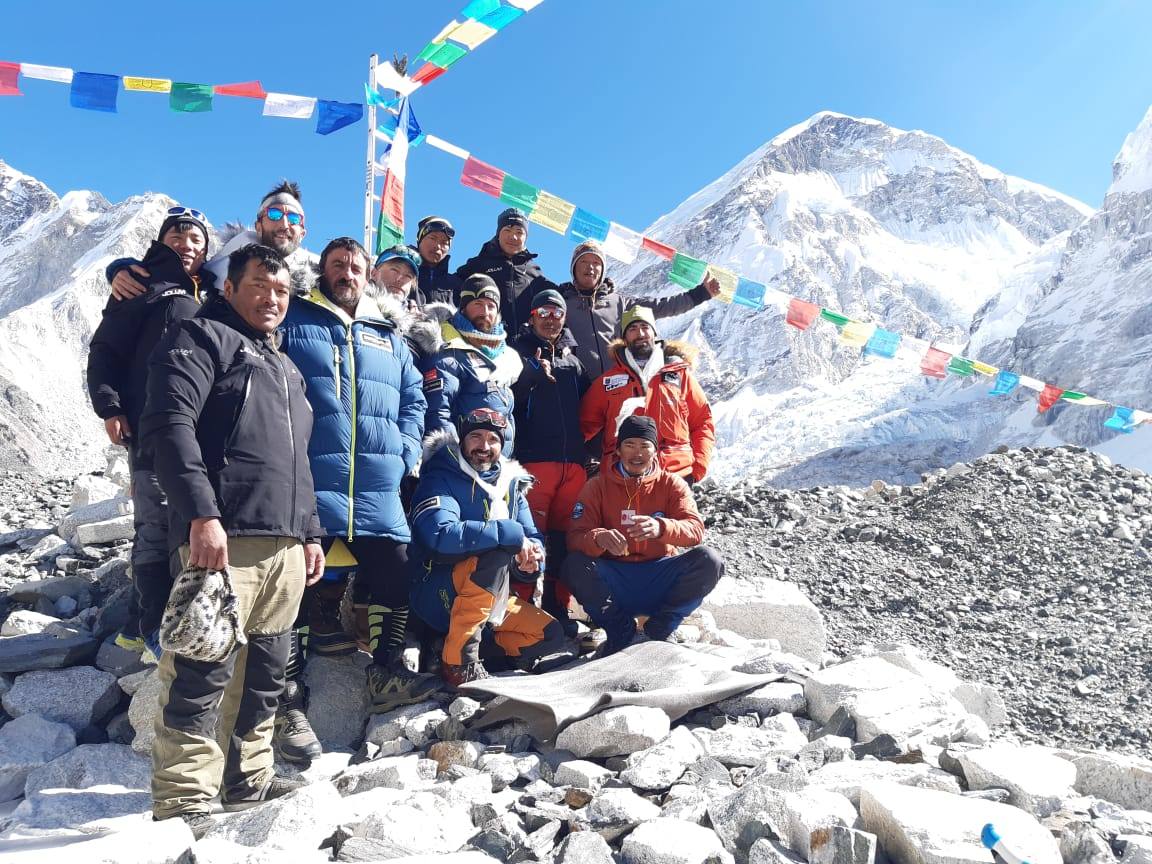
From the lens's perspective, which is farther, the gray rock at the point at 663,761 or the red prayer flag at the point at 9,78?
the red prayer flag at the point at 9,78

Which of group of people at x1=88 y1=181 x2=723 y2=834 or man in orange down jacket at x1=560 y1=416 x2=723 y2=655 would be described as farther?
man in orange down jacket at x1=560 y1=416 x2=723 y2=655

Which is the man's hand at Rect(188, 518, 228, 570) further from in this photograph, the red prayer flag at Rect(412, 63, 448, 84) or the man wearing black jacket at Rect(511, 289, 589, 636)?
the red prayer flag at Rect(412, 63, 448, 84)

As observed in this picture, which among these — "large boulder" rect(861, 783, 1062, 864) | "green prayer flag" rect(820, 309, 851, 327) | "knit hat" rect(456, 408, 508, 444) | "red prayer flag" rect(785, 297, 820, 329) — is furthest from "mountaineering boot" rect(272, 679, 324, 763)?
"green prayer flag" rect(820, 309, 851, 327)

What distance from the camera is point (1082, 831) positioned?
2.38 meters

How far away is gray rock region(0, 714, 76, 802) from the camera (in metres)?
3.42

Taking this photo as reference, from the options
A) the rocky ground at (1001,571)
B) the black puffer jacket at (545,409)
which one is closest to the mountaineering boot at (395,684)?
the black puffer jacket at (545,409)

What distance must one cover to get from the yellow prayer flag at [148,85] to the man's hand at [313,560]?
7.26 m

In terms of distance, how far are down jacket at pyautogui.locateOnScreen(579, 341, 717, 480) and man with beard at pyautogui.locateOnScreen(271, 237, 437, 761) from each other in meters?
1.55

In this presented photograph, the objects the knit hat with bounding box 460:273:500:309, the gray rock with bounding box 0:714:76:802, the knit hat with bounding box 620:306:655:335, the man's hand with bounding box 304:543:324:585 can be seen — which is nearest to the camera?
the man's hand with bounding box 304:543:324:585

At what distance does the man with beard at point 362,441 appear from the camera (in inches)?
146

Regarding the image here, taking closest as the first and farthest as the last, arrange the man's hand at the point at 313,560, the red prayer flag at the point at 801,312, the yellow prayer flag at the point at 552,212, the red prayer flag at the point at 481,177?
the man's hand at the point at 313,560, the red prayer flag at the point at 481,177, the yellow prayer flag at the point at 552,212, the red prayer flag at the point at 801,312

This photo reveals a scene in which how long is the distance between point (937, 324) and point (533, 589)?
677 feet

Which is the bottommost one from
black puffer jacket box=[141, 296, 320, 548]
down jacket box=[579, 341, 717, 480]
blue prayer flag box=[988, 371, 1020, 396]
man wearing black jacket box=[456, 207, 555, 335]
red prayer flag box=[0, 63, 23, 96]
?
black puffer jacket box=[141, 296, 320, 548]

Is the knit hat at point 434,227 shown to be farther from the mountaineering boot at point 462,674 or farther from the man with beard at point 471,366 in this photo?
the mountaineering boot at point 462,674
